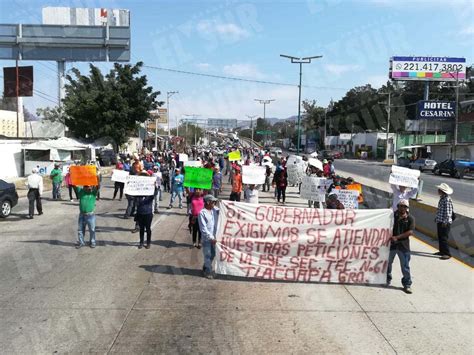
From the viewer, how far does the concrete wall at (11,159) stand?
107 feet

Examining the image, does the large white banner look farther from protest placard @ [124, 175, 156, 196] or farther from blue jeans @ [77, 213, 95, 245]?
blue jeans @ [77, 213, 95, 245]

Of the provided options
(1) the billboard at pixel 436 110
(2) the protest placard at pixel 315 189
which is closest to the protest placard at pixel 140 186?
(2) the protest placard at pixel 315 189

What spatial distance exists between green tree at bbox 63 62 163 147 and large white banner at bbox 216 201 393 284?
36.8 metres

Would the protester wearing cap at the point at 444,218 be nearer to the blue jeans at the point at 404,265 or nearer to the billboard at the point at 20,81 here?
the blue jeans at the point at 404,265

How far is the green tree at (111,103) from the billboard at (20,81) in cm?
409

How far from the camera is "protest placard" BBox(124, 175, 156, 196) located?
465 inches

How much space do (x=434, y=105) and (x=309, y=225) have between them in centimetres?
6413

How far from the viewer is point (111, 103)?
44438 millimetres

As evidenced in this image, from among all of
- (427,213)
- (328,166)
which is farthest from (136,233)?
(328,166)

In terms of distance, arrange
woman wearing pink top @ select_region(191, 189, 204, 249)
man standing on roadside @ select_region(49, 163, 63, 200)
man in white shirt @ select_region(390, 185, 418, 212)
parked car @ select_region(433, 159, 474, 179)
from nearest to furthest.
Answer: woman wearing pink top @ select_region(191, 189, 204, 249) → man in white shirt @ select_region(390, 185, 418, 212) → man standing on roadside @ select_region(49, 163, 63, 200) → parked car @ select_region(433, 159, 474, 179)

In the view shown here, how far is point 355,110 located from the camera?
111875 millimetres

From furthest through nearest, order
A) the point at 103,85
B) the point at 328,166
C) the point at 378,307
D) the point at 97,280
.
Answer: the point at 103,85 → the point at 328,166 → the point at 97,280 → the point at 378,307

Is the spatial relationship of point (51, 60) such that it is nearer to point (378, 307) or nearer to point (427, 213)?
point (427, 213)

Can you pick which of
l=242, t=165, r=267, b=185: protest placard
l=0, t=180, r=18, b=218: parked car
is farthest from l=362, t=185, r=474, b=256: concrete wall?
l=0, t=180, r=18, b=218: parked car
